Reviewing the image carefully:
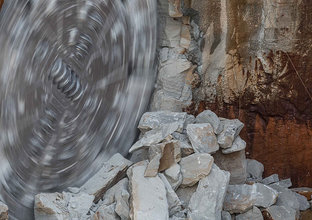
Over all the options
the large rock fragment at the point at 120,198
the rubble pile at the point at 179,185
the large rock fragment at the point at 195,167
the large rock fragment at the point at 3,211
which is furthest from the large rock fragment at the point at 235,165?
the large rock fragment at the point at 3,211

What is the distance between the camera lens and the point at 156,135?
336cm

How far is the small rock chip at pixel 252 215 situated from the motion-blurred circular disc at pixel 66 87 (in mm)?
807

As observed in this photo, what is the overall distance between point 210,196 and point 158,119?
616 millimetres

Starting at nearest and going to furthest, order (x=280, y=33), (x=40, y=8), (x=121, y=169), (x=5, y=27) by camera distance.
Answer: (x=5, y=27), (x=40, y=8), (x=121, y=169), (x=280, y=33)

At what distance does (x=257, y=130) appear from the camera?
3.84 metres

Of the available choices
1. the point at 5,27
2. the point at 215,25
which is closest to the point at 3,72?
the point at 5,27

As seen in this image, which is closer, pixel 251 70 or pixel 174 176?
pixel 174 176

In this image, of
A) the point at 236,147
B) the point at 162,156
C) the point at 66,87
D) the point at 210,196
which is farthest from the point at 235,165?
the point at 66,87

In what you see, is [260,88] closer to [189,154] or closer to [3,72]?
[189,154]

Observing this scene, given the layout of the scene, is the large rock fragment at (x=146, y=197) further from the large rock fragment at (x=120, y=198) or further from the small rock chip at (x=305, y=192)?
the small rock chip at (x=305, y=192)

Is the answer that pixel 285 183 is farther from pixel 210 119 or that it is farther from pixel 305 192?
pixel 210 119

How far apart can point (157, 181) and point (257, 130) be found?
1.00 meters

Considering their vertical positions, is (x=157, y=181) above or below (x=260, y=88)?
below

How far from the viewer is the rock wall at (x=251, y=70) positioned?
12.0 feet
